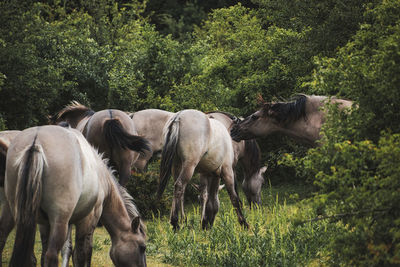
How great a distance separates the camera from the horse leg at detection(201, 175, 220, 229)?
333 inches

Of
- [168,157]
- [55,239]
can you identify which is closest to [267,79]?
[168,157]

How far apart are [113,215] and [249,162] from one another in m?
6.25

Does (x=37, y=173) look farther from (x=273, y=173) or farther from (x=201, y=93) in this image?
(x=273, y=173)

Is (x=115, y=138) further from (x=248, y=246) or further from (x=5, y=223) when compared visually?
(x=248, y=246)

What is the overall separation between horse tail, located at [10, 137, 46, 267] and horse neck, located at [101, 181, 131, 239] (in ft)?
3.95

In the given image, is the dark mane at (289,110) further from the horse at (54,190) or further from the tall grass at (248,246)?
the horse at (54,190)

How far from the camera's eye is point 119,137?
8.69 meters

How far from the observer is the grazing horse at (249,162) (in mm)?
10859

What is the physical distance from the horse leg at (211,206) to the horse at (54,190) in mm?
3443

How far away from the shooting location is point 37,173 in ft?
13.3

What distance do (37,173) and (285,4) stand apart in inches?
440

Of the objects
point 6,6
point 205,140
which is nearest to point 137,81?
point 6,6

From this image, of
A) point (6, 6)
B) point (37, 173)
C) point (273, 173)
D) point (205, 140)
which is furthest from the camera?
point (273, 173)

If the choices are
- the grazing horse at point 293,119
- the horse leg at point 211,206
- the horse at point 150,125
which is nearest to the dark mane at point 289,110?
the grazing horse at point 293,119
